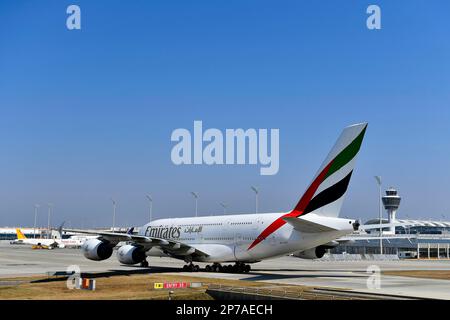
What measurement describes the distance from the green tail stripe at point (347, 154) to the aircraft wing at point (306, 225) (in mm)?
4026

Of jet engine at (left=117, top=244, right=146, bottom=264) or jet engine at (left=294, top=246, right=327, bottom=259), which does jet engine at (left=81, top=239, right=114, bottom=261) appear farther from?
jet engine at (left=294, top=246, right=327, bottom=259)

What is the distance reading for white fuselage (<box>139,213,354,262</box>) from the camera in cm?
3731

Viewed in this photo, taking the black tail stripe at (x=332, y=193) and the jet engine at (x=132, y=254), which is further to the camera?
the jet engine at (x=132, y=254)

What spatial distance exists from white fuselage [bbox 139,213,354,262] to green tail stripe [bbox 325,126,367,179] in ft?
12.0

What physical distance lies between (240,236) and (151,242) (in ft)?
24.1

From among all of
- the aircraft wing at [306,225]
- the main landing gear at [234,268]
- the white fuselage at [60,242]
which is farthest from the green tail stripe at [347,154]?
the white fuselage at [60,242]

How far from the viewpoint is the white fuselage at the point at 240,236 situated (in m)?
37.3

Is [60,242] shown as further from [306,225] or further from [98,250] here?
[306,225]

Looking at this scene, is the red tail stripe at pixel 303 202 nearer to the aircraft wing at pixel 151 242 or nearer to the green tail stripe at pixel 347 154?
the green tail stripe at pixel 347 154

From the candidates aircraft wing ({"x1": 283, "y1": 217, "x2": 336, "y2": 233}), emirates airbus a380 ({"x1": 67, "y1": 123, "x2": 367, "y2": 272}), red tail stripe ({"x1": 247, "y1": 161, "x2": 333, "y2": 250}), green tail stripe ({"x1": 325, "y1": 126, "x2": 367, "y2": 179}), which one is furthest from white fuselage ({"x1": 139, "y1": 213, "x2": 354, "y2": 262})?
green tail stripe ({"x1": 325, "y1": 126, "x2": 367, "y2": 179})
